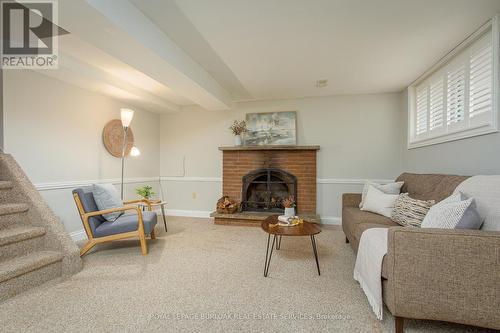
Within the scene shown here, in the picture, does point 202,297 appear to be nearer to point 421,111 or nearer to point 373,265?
point 373,265

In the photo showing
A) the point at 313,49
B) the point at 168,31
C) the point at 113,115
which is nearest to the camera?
the point at 168,31

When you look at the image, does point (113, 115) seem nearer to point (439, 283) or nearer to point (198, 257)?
point (198, 257)

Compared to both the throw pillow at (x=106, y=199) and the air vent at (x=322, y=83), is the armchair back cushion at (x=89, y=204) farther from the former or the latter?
the air vent at (x=322, y=83)

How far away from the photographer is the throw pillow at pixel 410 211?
2062 millimetres

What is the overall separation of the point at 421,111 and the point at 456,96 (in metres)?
0.77

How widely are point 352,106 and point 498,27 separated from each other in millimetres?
2090

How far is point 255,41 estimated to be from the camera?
231 cm

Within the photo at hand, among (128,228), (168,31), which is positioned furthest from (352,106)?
(128,228)

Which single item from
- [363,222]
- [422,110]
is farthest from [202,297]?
[422,110]

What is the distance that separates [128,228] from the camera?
8.48 feet

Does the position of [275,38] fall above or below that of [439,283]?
above

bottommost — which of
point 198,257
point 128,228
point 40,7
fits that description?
point 198,257

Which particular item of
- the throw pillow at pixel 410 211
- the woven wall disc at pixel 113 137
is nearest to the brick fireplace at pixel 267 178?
the throw pillow at pixel 410 211

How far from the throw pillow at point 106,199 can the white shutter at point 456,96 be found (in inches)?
155
